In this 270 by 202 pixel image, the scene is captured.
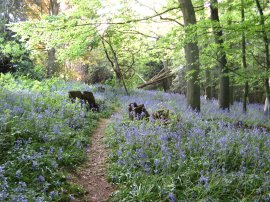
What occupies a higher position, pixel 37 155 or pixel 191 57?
pixel 191 57

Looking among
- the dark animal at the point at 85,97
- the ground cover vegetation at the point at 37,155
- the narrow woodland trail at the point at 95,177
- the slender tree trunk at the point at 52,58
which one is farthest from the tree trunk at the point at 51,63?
the narrow woodland trail at the point at 95,177

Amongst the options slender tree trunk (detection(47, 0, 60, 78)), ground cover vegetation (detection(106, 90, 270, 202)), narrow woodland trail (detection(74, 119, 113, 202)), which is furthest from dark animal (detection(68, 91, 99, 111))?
slender tree trunk (detection(47, 0, 60, 78))

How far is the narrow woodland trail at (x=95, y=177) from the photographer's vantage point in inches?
174

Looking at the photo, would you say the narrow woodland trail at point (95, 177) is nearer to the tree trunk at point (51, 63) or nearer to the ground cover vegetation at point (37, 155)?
the ground cover vegetation at point (37, 155)

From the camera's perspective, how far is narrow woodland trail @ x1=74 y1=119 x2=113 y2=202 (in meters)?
4.42

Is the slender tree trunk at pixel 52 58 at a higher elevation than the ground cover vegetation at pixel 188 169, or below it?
higher

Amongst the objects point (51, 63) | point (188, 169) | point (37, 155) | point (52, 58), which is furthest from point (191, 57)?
point (52, 58)

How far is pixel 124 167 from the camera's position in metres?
4.98

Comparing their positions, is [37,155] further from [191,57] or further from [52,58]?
[52,58]

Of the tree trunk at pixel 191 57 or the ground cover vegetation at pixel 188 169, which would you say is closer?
the ground cover vegetation at pixel 188 169

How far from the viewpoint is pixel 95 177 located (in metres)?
5.05

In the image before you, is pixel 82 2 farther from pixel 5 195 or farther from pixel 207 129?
pixel 5 195

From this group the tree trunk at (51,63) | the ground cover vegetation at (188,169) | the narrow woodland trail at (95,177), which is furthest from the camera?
the tree trunk at (51,63)

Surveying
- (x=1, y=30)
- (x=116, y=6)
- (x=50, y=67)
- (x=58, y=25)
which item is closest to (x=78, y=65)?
(x=50, y=67)
